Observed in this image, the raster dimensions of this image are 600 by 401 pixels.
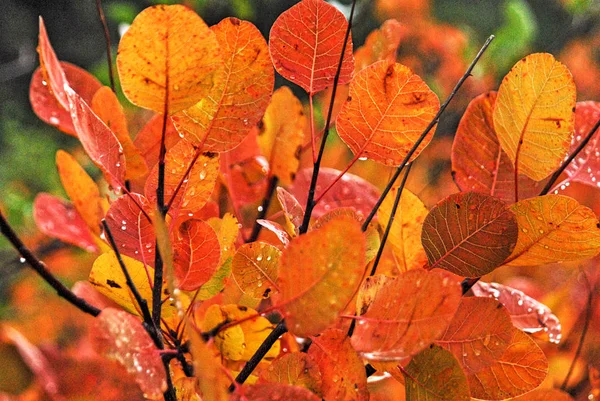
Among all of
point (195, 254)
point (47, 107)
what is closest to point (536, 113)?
point (195, 254)

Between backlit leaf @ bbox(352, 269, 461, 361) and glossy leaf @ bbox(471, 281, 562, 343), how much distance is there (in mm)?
171

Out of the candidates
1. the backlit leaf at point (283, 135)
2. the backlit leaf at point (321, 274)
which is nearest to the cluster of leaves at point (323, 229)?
the backlit leaf at point (321, 274)

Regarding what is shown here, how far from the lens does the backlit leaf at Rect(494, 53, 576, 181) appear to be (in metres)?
0.49

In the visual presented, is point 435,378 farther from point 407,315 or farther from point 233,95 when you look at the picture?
point 233,95

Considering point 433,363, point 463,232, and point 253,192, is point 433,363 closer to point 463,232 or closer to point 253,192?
point 463,232

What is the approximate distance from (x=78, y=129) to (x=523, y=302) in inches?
15.3

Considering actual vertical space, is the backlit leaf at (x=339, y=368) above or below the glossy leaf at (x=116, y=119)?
below

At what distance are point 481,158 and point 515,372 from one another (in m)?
0.18

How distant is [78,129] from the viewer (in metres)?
0.42

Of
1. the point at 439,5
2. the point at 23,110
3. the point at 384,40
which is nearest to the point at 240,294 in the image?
the point at 384,40

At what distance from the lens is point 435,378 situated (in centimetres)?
43

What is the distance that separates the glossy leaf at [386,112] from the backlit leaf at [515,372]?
16 centimetres

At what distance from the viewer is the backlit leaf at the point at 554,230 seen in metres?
0.45

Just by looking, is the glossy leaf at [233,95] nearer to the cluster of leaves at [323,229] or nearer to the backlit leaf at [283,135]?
the cluster of leaves at [323,229]
